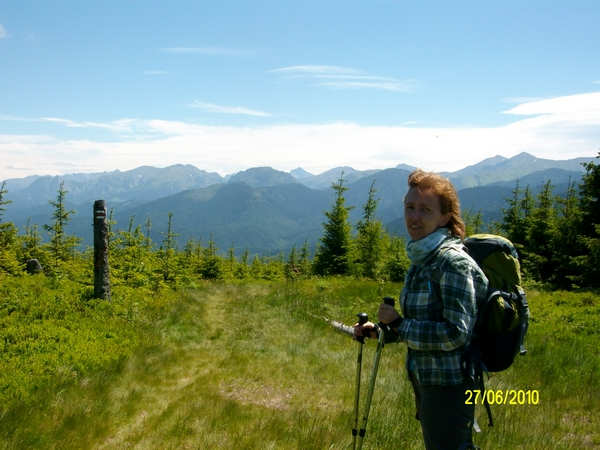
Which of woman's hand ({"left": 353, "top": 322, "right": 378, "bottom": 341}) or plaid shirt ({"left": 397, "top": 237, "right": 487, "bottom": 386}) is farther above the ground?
plaid shirt ({"left": 397, "top": 237, "right": 487, "bottom": 386})

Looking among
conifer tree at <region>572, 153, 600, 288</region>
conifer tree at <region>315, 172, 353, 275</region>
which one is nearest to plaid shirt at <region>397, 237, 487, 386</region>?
conifer tree at <region>572, 153, 600, 288</region>

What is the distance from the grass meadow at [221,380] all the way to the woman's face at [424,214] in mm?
3050

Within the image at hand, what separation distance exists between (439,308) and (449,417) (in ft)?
2.37

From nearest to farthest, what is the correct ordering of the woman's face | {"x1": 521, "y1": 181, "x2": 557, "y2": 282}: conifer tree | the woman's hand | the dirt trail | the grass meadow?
the woman's face, the woman's hand, the grass meadow, the dirt trail, {"x1": 521, "y1": 181, "x2": 557, "y2": 282}: conifer tree

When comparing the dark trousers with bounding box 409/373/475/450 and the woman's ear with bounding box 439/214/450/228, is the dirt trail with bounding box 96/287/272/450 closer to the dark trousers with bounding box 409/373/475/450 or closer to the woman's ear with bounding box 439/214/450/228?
the dark trousers with bounding box 409/373/475/450

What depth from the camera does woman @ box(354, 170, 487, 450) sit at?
2469 millimetres

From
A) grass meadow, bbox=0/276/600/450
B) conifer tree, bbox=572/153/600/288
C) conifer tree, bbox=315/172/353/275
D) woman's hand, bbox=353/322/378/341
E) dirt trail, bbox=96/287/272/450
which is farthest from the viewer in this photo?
conifer tree, bbox=315/172/353/275

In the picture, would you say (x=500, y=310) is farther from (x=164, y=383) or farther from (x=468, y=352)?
(x=164, y=383)

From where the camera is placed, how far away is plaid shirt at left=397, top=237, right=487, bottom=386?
2447 millimetres

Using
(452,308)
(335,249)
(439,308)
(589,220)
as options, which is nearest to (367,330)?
(439,308)

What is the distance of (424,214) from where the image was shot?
278 cm

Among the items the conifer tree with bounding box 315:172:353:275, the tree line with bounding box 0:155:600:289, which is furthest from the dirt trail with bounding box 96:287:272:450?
the conifer tree with bounding box 315:172:353:275

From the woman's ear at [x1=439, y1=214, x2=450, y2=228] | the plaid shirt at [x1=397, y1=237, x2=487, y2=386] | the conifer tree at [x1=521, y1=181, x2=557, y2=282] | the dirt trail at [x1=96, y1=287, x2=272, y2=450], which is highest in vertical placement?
the woman's ear at [x1=439, y1=214, x2=450, y2=228]

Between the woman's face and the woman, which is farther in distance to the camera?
the woman's face
